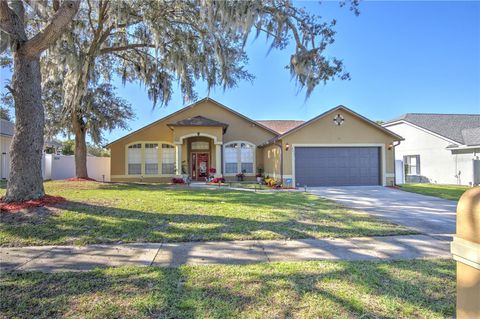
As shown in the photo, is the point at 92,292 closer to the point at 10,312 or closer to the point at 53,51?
the point at 10,312

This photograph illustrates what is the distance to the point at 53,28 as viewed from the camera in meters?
7.74

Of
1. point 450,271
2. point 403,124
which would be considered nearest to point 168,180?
point 450,271

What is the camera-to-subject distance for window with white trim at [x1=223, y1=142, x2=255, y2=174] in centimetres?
2102

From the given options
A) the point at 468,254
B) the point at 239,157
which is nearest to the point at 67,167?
the point at 239,157

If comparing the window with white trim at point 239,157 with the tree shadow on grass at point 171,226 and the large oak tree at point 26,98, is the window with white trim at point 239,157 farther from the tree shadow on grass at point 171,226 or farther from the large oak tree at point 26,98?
the large oak tree at point 26,98

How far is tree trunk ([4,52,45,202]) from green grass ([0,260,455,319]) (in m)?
4.87

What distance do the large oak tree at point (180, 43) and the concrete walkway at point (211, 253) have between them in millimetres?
5627

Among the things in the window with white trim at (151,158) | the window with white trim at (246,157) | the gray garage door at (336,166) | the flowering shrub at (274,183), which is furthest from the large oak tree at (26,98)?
the window with white trim at (246,157)

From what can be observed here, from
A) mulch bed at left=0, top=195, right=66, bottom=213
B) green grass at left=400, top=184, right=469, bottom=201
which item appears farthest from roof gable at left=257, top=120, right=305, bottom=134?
mulch bed at left=0, top=195, right=66, bottom=213

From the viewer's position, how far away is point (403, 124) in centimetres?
2505

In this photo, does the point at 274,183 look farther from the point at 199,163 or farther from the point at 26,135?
the point at 26,135

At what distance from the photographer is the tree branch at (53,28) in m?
7.76

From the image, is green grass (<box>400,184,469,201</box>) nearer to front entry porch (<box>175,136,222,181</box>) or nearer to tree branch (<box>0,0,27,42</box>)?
front entry porch (<box>175,136,222,181</box>)

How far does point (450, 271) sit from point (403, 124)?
2441cm
